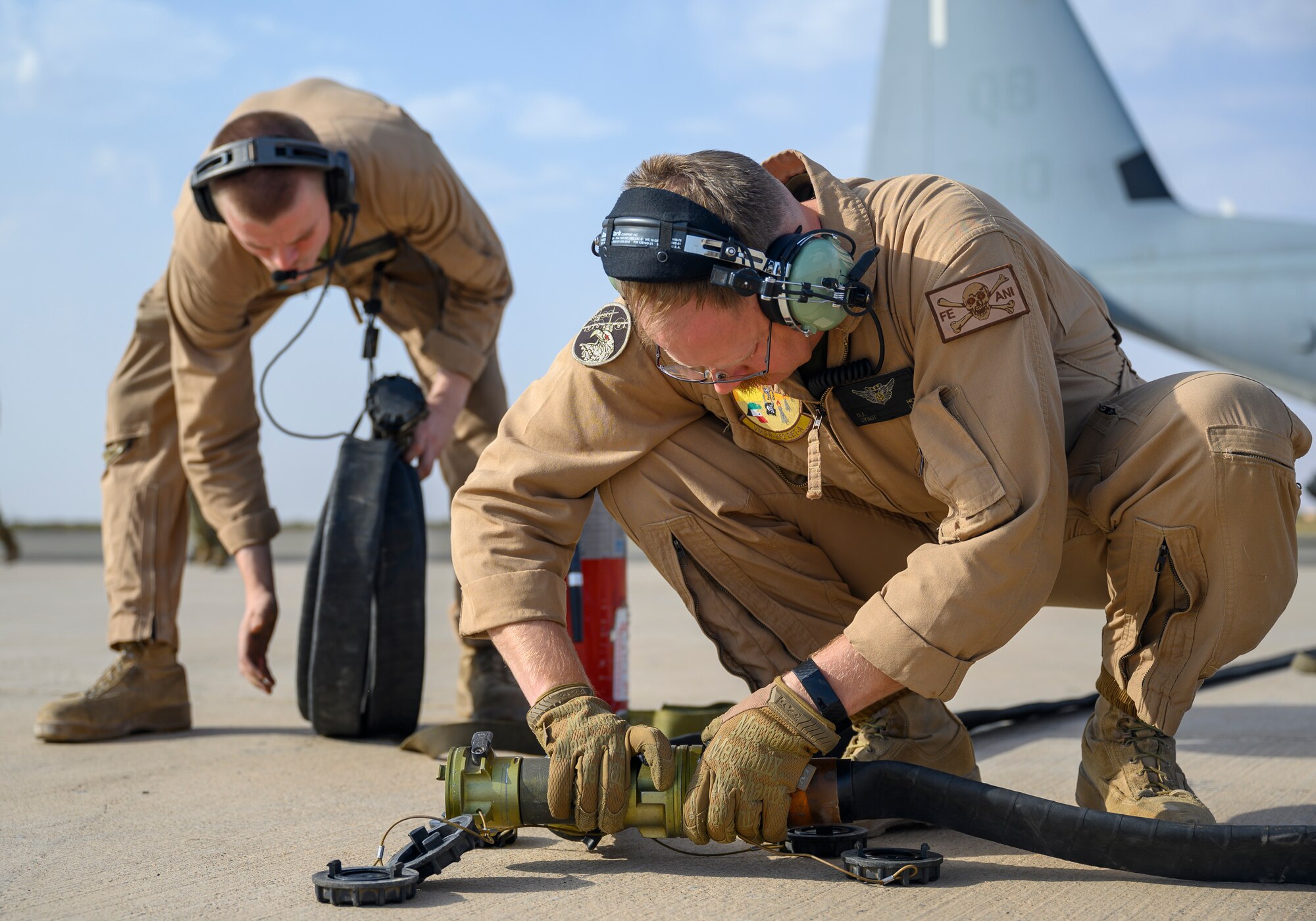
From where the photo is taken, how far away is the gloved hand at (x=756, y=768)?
1.57 m

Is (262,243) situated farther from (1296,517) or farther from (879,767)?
(1296,517)

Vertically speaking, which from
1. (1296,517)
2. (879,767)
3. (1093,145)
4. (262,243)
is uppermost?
(1093,145)

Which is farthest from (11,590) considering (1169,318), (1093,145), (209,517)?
(1093,145)

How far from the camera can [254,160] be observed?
2.68m

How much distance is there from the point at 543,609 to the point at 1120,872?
0.94 m

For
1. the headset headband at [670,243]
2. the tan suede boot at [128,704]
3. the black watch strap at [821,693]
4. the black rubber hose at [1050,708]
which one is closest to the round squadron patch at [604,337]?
the headset headband at [670,243]

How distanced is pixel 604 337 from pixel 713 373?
29cm

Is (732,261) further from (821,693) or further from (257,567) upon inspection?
(257,567)

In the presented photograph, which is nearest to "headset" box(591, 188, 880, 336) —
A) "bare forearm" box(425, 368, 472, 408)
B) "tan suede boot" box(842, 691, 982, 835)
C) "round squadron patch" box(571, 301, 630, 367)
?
"round squadron patch" box(571, 301, 630, 367)

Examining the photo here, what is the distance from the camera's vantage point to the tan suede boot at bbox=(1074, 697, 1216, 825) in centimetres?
175

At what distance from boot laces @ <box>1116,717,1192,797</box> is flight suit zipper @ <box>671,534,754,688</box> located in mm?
652

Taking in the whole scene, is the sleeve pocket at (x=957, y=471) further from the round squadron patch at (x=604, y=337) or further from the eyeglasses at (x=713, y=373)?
the round squadron patch at (x=604, y=337)

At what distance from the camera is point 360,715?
2.74m

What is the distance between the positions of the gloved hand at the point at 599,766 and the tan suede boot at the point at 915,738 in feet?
1.79
